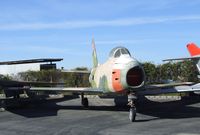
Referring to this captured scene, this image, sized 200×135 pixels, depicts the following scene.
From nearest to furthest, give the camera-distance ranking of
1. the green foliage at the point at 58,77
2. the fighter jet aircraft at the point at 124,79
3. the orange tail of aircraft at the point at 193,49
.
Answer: the fighter jet aircraft at the point at 124,79, the orange tail of aircraft at the point at 193,49, the green foliage at the point at 58,77

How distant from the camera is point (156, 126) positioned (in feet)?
45.6

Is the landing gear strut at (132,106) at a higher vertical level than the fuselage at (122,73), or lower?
lower

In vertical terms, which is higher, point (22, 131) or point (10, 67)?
point (10, 67)

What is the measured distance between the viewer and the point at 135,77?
1642 cm

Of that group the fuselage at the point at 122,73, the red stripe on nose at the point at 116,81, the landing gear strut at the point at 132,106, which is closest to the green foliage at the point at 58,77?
the fuselage at the point at 122,73

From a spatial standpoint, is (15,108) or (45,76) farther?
(45,76)

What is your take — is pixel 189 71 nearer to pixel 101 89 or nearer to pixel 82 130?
pixel 101 89

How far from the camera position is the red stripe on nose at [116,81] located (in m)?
16.8

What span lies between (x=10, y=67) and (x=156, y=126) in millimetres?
72919

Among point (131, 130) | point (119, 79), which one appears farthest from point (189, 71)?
point (131, 130)

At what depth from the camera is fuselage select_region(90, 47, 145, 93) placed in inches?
637

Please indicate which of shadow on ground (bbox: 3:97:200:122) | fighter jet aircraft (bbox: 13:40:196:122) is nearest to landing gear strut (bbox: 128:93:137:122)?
fighter jet aircraft (bbox: 13:40:196:122)

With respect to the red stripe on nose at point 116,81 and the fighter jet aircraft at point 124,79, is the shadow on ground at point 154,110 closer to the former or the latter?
the fighter jet aircraft at point 124,79

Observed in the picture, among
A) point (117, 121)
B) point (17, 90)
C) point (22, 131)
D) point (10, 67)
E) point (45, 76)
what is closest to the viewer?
point (22, 131)
